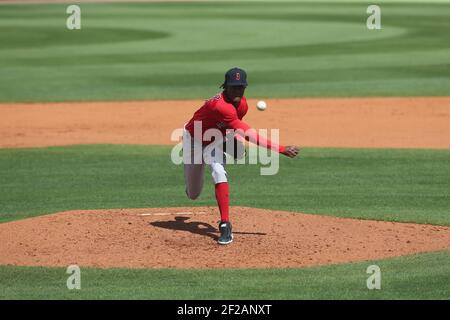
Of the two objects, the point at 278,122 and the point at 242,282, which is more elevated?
the point at 278,122

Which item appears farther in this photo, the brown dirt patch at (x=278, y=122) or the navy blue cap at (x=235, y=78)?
the brown dirt patch at (x=278, y=122)

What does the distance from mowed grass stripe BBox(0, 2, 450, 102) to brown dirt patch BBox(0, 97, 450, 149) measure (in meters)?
1.47

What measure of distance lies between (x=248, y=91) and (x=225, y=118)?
16.2 meters

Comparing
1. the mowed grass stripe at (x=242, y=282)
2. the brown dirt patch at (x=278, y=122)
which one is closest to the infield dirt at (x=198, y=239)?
the mowed grass stripe at (x=242, y=282)

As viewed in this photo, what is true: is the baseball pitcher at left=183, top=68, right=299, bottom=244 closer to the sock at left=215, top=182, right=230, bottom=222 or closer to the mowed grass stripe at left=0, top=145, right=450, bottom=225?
the sock at left=215, top=182, right=230, bottom=222

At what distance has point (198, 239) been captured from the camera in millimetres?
12164

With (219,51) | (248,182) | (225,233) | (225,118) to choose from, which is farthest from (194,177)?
(219,51)

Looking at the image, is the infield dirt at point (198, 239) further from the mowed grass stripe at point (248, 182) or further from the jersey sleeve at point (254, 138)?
the jersey sleeve at point (254, 138)

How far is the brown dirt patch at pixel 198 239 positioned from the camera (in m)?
11.4

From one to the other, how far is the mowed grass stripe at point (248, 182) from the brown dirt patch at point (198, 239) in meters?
0.94

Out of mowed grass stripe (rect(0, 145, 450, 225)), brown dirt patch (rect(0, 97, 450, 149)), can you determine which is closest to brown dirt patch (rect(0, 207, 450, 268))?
mowed grass stripe (rect(0, 145, 450, 225))

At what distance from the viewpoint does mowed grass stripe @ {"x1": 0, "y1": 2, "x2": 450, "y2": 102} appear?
2844 centimetres

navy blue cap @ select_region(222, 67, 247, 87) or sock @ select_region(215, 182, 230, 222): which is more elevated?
navy blue cap @ select_region(222, 67, 247, 87)

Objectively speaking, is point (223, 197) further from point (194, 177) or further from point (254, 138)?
point (254, 138)
